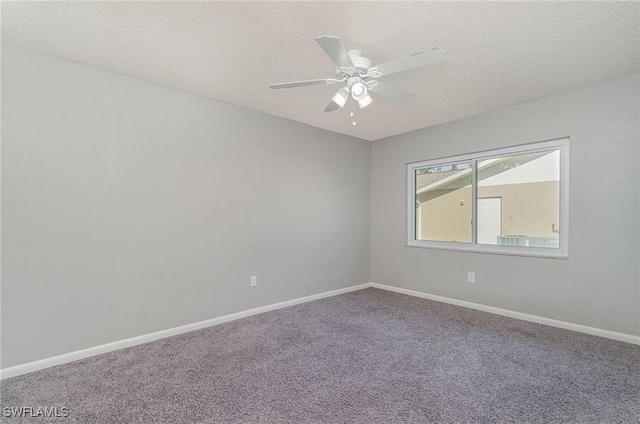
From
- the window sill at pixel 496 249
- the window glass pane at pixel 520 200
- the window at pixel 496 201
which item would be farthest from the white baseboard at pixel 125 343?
the window glass pane at pixel 520 200

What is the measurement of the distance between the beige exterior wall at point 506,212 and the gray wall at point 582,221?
22 cm

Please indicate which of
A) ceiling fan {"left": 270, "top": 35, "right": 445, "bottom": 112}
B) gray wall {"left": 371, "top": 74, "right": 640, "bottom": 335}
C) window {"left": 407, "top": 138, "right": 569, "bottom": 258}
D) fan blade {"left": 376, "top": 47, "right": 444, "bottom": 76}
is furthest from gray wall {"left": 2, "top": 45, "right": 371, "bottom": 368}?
gray wall {"left": 371, "top": 74, "right": 640, "bottom": 335}

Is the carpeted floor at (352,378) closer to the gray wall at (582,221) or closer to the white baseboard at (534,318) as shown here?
the white baseboard at (534,318)

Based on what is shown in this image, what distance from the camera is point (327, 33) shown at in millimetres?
1948

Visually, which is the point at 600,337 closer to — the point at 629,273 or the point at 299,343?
the point at 629,273

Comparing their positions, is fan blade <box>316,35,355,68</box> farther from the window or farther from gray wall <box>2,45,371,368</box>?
→ the window

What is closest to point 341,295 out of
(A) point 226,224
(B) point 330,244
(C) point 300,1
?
(B) point 330,244

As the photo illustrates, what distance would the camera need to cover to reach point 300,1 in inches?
65.4

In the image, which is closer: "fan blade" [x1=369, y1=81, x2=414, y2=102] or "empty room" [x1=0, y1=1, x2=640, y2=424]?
"empty room" [x1=0, y1=1, x2=640, y2=424]

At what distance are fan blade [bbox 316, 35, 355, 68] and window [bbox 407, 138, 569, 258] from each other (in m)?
2.47

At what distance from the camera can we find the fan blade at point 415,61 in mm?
1652

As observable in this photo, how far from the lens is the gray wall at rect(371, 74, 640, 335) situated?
8.38 ft

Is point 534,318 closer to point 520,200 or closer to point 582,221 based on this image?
point 582,221

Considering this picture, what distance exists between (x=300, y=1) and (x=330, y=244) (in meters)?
2.94
